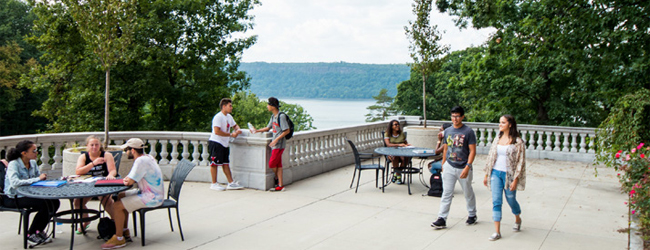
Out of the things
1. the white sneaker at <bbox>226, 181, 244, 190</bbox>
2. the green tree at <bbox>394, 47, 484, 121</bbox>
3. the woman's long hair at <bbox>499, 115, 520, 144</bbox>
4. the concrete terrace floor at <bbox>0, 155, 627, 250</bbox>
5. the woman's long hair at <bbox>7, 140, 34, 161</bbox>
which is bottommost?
the concrete terrace floor at <bbox>0, 155, 627, 250</bbox>

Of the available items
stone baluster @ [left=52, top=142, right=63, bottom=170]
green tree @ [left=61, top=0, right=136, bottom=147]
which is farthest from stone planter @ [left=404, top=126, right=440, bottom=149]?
stone baluster @ [left=52, top=142, right=63, bottom=170]

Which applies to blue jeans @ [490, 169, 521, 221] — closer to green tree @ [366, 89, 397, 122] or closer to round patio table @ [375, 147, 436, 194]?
round patio table @ [375, 147, 436, 194]

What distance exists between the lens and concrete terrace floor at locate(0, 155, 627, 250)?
672cm

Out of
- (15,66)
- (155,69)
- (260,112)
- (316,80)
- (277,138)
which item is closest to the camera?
(277,138)

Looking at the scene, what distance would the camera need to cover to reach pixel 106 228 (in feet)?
21.7

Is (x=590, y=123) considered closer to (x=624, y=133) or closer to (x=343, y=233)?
(x=624, y=133)

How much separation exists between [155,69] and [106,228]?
17.8 m

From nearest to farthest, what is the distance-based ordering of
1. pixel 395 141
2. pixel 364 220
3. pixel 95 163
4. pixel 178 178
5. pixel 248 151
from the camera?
pixel 178 178
pixel 95 163
pixel 364 220
pixel 248 151
pixel 395 141

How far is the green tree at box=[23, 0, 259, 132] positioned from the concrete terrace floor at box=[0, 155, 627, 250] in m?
13.6

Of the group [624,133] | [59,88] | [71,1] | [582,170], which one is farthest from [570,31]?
[59,88]

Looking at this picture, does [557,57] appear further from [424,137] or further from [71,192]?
[71,192]

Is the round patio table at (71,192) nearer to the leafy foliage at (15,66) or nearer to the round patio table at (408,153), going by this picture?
the round patio table at (408,153)

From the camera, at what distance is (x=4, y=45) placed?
122 feet

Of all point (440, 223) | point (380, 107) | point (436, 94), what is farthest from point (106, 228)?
point (380, 107)
